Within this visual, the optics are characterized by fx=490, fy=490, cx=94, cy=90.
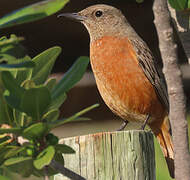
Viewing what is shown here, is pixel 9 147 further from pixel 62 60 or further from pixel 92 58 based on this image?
pixel 62 60

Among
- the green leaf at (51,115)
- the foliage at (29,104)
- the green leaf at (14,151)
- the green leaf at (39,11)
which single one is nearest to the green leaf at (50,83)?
the foliage at (29,104)

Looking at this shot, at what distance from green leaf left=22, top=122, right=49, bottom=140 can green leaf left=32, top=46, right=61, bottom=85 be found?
0.22 m

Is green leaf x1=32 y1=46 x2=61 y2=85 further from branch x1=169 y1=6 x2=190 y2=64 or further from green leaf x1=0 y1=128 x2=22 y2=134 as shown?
branch x1=169 y1=6 x2=190 y2=64

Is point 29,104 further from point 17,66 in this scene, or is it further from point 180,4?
point 180,4

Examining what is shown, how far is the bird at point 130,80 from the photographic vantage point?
12.8 ft

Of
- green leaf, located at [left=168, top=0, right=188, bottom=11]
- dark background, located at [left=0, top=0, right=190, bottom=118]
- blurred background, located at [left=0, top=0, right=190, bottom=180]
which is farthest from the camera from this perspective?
blurred background, located at [left=0, top=0, right=190, bottom=180]

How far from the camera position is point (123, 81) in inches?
152

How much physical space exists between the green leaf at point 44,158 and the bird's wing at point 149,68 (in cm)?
271

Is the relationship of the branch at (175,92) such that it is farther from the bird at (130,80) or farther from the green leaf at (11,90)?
the bird at (130,80)

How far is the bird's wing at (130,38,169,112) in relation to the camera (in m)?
4.06

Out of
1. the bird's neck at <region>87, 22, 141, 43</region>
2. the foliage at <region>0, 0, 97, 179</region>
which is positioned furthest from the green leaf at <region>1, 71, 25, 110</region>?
the bird's neck at <region>87, 22, 141, 43</region>

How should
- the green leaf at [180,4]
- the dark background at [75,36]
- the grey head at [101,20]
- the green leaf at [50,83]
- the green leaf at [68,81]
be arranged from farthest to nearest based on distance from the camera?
1. the dark background at [75,36]
2. the grey head at [101,20]
3. the green leaf at [180,4]
4. the green leaf at [50,83]
5. the green leaf at [68,81]

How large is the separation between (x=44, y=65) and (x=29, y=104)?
0.27m

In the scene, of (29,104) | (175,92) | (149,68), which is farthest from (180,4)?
(149,68)
